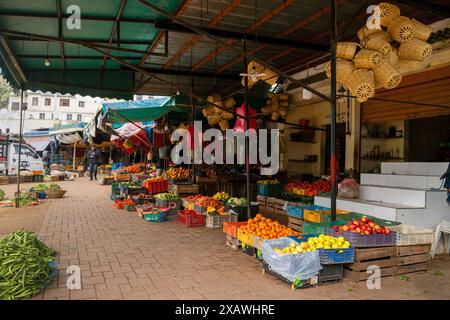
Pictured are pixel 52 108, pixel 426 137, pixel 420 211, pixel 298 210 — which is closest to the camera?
pixel 420 211

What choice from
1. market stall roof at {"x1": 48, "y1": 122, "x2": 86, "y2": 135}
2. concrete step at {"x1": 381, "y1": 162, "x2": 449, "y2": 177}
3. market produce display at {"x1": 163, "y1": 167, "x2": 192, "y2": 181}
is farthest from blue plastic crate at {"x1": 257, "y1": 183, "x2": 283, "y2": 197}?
market stall roof at {"x1": 48, "y1": 122, "x2": 86, "y2": 135}

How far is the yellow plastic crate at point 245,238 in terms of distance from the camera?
544 cm

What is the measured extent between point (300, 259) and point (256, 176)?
8.20 metres

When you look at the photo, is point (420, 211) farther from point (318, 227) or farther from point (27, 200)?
point (27, 200)

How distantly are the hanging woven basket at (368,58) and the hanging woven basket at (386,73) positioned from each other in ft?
0.25

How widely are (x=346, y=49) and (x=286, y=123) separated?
2.05 metres

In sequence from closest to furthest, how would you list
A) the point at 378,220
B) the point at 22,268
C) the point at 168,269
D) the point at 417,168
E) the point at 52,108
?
the point at 22,268 → the point at 168,269 → the point at 378,220 → the point at 417,168 → the point at 52,108

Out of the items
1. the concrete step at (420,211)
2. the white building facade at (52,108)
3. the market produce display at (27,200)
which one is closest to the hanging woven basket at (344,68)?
the concrete step at (420,211)

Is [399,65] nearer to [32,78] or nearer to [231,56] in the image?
[231,56]

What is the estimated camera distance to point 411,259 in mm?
4895

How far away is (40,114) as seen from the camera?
175ft

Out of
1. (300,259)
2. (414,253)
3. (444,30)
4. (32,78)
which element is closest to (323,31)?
(444,30)

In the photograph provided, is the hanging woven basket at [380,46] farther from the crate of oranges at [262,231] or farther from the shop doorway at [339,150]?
the shop doorway at [339,150]

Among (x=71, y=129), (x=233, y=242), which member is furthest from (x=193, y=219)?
(x=71, y=129)
